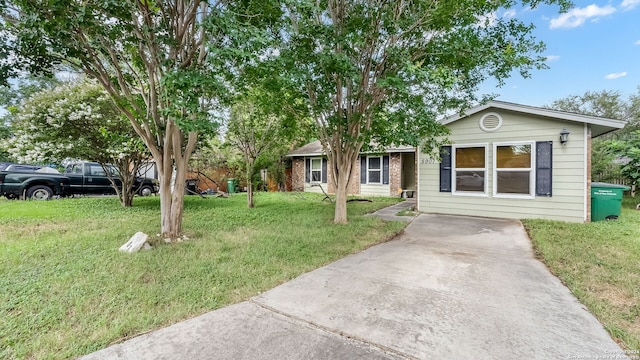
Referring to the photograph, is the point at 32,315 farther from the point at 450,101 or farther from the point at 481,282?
the point at 450,101

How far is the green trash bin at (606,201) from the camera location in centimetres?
666

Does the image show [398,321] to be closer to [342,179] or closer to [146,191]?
[342,179]

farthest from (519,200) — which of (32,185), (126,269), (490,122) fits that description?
(32,185)

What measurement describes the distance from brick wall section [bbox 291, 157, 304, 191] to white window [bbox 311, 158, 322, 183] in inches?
28.0

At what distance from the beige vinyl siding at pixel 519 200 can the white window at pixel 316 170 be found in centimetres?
749

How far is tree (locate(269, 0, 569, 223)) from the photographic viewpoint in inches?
203

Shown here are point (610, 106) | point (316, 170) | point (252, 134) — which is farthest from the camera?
point (610, 106)

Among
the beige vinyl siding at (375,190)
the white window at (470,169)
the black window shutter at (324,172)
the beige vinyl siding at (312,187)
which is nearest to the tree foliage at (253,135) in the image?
the white window at (470,169)

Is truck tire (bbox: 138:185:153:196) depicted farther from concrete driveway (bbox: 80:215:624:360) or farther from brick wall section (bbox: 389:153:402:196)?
concrete driveway (bbox: 80:215:624:360)

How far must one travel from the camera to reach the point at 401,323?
2.36 meters

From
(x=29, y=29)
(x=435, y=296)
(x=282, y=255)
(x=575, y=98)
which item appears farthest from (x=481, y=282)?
(x=575, y=98)

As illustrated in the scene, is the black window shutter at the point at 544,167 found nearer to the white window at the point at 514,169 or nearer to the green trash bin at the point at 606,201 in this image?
the white window at the point at 514,169

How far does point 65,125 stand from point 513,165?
11.7 metres

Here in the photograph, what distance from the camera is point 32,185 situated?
32.6ft
